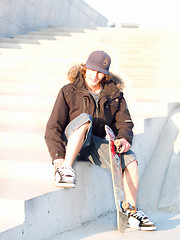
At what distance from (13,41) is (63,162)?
5322mm

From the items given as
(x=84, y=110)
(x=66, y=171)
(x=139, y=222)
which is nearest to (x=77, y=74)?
(x=84, y=110)

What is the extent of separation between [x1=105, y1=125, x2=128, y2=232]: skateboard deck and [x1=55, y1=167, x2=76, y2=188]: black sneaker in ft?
0.96

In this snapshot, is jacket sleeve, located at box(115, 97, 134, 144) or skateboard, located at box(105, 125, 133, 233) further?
jacket sleeve, located at box(115, 97, 134, 144)

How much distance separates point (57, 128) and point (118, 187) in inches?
25.3

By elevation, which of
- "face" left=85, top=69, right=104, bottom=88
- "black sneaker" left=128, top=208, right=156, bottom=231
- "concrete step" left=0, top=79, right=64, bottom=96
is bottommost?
"black sneaker" left=128, top=208, right=156, bottom=231

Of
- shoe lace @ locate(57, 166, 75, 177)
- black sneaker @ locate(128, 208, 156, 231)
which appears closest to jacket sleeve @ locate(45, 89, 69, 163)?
shoe lace @ locate(57, 166, 75, 177)

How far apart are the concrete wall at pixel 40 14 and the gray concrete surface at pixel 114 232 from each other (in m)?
6.02

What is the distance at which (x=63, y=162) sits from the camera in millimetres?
Result: 3160

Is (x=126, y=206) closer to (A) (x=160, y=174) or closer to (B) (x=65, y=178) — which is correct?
(B) (x=65, y=178)

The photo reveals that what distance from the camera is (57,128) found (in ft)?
10.7

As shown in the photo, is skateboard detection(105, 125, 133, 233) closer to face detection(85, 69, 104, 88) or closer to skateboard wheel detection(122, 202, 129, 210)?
skateboard wheel detection(122, 202, 129, 210)

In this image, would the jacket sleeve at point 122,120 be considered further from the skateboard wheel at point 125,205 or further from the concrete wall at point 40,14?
the concrete wall at point 40,14

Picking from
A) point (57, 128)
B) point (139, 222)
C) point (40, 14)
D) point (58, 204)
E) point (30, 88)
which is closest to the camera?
point (58, 204)

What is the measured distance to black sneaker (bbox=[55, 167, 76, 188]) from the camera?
119 inches
